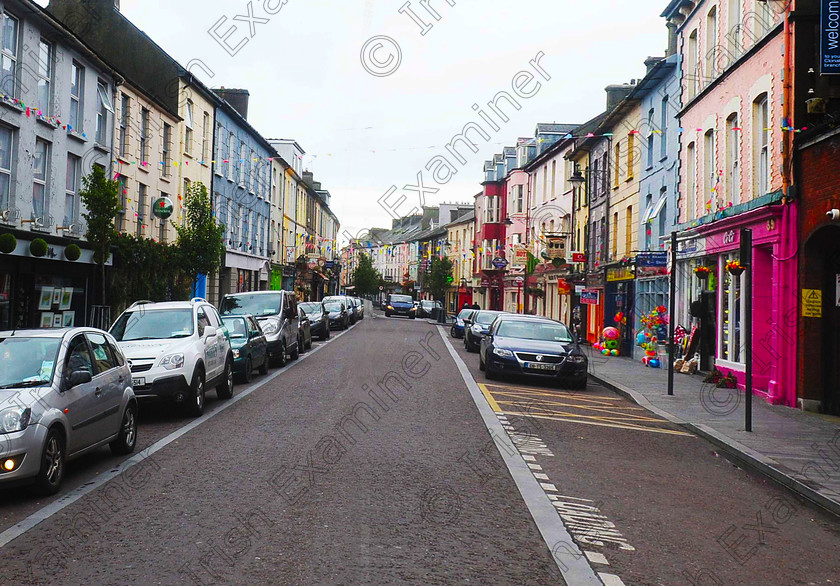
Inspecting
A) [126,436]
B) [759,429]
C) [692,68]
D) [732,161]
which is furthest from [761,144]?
[126,436]

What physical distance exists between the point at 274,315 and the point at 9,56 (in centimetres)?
871

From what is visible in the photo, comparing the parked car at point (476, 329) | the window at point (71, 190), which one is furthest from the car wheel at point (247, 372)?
the parked car at point (476, 329)

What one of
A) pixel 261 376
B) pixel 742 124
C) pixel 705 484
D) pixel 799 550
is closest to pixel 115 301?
pixel 261 376

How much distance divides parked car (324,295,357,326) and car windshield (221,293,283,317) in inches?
922

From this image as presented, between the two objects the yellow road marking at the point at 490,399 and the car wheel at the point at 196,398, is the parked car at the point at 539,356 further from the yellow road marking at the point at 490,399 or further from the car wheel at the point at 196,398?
the car wheel at the point at 196,398

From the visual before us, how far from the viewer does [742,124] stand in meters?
18.8

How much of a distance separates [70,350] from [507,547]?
4888 mm

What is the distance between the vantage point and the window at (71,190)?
22056mm

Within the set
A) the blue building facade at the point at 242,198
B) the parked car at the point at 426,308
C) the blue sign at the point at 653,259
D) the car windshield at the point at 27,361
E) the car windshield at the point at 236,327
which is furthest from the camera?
the parked car at the point at 426,308

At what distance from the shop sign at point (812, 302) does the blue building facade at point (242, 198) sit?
28828mm

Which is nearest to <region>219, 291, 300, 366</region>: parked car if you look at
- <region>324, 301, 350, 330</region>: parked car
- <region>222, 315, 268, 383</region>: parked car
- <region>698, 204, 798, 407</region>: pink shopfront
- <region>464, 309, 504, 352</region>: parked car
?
<region>222, 315, 268, 383</region>: parked car

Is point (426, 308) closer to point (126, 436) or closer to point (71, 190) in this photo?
point (71, 190)

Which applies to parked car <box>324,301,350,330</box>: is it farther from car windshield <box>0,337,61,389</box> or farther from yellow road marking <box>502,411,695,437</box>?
car windshield <box>0,337,61,389</box>

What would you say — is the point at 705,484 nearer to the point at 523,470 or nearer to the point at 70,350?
the point at 523,470
